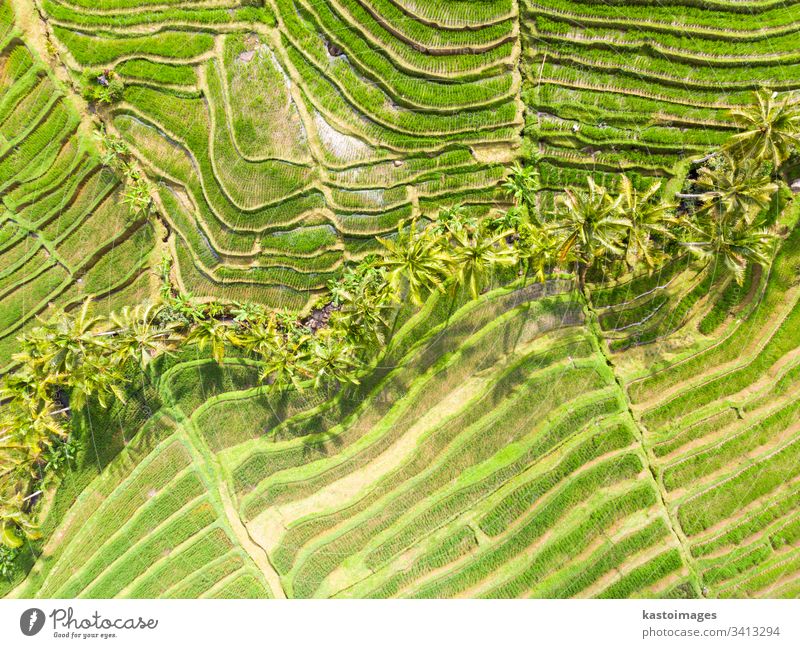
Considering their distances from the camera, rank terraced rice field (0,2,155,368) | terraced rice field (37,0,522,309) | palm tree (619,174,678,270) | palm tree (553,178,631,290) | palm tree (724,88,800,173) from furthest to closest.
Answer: terraced rice field (0,2,155,368), terraced rice field (37,0,522,309), palm tree (619,174,678,270), palm tree (724,88,800,173), palm tree (553,178,631,290)

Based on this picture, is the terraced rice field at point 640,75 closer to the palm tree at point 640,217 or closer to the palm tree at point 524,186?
the palm tree at point 524,186

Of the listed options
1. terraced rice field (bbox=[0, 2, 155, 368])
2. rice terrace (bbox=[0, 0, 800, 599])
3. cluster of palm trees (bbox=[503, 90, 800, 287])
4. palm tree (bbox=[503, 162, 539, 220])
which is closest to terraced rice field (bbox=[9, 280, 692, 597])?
rice terrace (bbox=[0, 0, 800, 599])

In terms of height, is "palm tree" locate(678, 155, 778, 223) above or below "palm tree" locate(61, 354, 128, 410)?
above

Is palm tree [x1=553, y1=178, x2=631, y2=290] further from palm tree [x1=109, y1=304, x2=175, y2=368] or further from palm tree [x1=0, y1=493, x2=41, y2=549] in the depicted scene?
palm tree [x1=0, y1=493, x2=41, y2=549]

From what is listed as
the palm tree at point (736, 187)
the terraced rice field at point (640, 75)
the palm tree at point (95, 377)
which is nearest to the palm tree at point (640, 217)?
the palm tree at point (736, 187)

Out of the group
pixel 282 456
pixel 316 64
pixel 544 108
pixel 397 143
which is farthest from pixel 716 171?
pixel 282 456

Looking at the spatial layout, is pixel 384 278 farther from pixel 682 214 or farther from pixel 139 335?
pixel 682 214
